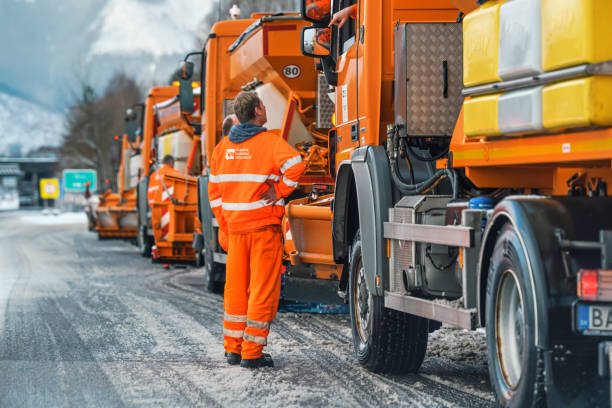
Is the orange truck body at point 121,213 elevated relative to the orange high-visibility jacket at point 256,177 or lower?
lower

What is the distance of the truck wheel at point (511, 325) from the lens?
4434 millimetres

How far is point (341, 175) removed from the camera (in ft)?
24.1

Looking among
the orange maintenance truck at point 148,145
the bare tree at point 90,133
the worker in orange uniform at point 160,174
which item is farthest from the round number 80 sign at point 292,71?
the bare tree at point 90,133

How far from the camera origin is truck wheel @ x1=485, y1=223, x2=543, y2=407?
4.43m

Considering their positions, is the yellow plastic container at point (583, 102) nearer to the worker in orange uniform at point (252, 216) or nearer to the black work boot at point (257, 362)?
the worker in orange uniform at point (252, 216)

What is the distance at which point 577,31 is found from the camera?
413 cm

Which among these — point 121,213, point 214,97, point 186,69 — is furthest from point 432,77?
point 121,213

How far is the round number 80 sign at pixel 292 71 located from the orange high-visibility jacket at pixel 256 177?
12.6ft

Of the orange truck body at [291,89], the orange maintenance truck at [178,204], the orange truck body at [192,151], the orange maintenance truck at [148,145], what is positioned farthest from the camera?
the orange maintenance truck at [148,145]

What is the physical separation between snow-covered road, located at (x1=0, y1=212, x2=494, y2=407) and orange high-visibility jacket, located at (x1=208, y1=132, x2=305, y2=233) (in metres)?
1.01

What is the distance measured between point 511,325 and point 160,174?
40.5 ft

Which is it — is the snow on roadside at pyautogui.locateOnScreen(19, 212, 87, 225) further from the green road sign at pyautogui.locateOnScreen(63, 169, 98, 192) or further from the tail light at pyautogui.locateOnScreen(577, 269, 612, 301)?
the tail light at pyautogui.locateOnScreen(577, 269, 612, 301)

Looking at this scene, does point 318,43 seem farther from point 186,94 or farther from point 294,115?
point 186,94

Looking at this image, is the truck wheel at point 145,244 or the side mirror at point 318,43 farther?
the truck wheel at point 145,244
